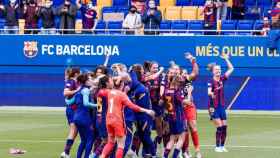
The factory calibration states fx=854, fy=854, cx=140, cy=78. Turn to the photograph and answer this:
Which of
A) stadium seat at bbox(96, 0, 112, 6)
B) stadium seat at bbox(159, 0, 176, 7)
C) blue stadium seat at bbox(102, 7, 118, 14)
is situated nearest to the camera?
blue stadium seat at bbox(102, 7, 118, 14)

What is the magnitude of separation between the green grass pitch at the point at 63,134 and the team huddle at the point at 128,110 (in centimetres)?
136

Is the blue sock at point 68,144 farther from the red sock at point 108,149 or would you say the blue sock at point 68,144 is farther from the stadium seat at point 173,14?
the stadium seat at point 173,14

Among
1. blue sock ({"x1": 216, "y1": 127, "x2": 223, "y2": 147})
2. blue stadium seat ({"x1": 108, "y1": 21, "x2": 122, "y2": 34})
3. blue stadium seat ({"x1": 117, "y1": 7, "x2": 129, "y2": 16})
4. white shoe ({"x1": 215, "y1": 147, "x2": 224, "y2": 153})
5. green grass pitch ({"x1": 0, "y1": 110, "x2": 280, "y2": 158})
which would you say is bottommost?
green grass pitch ({"x1": 0, "y1": 110, "x2": 280, "y2": 158})

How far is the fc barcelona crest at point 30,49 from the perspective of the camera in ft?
115

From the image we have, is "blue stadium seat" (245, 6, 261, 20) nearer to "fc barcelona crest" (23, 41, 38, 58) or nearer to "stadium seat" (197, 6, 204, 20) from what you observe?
"stadium seat" (197, 6, 204, 20)

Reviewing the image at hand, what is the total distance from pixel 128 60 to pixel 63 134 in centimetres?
1051

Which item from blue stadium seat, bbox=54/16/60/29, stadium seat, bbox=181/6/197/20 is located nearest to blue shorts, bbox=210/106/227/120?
blue stadium seat, bbox=54/16/60/29

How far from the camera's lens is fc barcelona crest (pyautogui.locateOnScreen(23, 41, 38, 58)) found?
3506cm

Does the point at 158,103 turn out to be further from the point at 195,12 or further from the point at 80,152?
the point at 195,12

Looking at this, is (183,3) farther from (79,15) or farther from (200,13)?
(79,15)

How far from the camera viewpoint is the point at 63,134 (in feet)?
79.3

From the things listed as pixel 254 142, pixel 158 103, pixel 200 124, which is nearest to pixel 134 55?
pixel 200 124

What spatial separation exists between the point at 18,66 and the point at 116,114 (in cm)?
1980

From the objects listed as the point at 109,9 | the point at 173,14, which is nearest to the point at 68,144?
the point at 173,14
